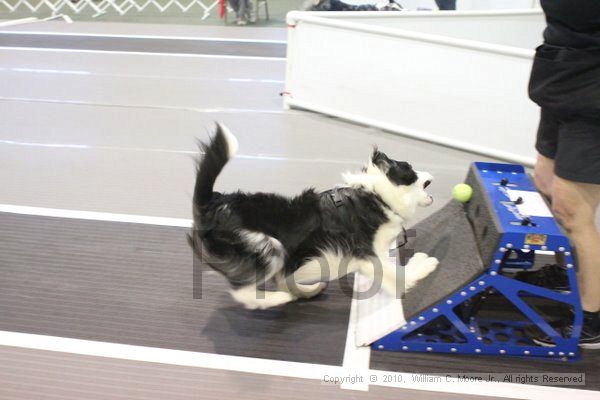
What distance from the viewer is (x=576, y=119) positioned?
150 centimetres

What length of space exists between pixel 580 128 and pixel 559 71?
0.19 metres

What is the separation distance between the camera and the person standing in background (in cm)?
144

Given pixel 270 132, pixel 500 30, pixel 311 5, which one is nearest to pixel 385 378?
pixel 270 132

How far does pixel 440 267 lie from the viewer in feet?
6.15

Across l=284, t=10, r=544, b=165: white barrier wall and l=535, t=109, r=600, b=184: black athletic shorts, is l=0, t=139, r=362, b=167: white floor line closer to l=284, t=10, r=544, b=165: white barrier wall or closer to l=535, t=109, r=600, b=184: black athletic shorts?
l=284, t=10, r=544, b=165: white barrier wall

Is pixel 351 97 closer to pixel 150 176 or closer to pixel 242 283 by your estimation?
pixel 150 176

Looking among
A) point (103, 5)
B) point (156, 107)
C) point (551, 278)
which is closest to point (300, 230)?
point (551, 278)

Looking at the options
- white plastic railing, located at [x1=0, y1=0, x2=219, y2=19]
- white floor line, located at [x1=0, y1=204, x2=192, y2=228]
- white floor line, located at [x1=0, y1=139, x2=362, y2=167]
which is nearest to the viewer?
white floor line, located at [x1=0, y1=204, x2=192, y2=228]

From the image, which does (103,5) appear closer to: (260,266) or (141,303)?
(141,303)

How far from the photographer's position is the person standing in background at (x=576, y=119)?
1.44 m

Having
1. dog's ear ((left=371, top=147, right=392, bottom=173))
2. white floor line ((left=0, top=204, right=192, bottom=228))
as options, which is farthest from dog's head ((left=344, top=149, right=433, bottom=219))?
white floor line ((left=0, top=204, right=192, bottom=228))

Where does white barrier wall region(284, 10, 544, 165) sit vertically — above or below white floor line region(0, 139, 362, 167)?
above

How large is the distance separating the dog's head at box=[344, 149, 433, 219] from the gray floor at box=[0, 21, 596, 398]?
0.56m

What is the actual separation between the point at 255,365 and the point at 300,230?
487 millimetres
